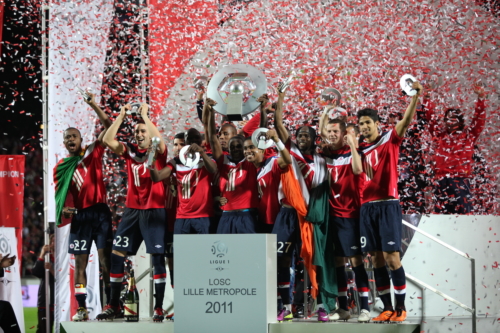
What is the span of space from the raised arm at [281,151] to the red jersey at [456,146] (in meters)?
3.22

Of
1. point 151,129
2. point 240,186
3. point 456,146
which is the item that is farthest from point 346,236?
point 456,146

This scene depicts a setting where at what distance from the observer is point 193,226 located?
586cm

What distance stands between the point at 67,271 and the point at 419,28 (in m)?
5.28

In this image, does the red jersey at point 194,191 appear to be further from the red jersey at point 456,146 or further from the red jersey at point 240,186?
the red jersey at point 456,146

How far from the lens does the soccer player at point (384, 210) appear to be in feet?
17.1

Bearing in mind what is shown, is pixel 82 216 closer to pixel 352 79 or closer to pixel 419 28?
pixel 352 79

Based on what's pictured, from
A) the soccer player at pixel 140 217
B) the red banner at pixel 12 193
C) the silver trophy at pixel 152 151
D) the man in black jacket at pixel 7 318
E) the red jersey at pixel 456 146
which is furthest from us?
the red jersey at pixel 456 146

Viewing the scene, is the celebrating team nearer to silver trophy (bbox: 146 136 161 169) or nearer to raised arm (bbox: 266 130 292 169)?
raised arm (bbox: 266 130 292 169)

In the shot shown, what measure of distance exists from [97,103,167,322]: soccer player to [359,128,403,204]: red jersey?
184 centimetres

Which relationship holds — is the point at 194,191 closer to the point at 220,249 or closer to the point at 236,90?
the point at 236,90

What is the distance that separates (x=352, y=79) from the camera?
28.3ft

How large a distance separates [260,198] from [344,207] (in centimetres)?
79

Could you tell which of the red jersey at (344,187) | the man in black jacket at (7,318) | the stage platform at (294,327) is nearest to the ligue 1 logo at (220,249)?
the stage platform at (294,327)

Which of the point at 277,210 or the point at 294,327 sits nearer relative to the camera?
the point at 294,327
